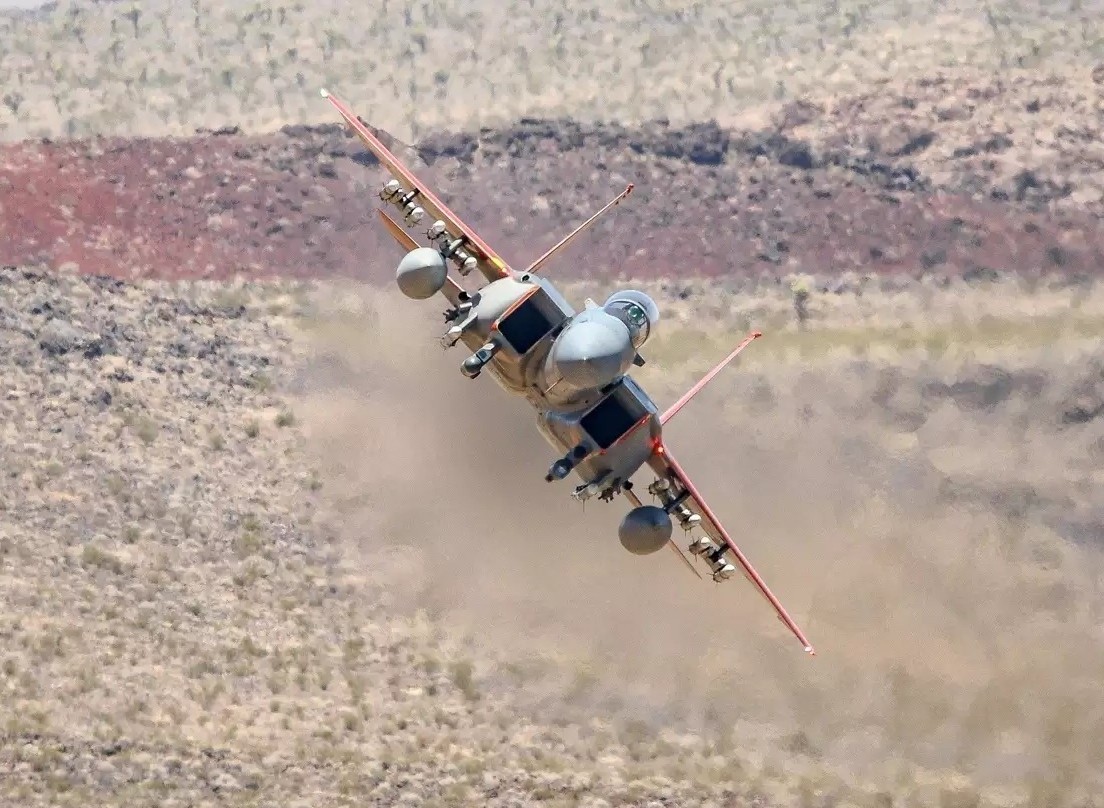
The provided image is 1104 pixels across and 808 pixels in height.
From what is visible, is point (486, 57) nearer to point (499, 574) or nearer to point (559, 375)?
point (499, 574)

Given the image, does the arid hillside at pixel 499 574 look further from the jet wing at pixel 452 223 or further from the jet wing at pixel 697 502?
the jet wing at pixel 452 223

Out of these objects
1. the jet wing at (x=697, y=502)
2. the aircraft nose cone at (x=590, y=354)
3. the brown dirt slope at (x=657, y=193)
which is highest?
the brown dirt slope at (x=657, y=193)

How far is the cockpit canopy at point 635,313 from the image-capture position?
32.4m

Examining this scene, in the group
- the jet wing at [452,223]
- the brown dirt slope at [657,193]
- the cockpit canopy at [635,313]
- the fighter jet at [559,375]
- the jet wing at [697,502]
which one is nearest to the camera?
the cockpit canopy at [635,313]

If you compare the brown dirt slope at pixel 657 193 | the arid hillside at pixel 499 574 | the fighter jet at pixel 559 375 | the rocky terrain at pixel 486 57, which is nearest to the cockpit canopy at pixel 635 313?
the fighter jet at pixel 559 375

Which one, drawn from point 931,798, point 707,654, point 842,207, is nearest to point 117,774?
point 707,654

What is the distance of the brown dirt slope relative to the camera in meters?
53.0

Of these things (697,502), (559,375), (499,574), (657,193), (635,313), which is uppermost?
(657,193)

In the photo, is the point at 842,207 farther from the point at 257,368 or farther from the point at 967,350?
the point at 257,368

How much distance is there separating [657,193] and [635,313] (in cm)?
2430

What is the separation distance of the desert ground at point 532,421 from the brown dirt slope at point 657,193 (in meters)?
0.15

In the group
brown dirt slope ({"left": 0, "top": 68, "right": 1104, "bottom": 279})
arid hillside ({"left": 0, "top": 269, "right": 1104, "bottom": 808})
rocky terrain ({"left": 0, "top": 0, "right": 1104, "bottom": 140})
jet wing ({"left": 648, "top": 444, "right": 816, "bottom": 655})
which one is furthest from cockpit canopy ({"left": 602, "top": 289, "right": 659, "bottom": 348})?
rocky terrain ({"left": 0, "top": 0, "right": 1104, "bottom": 140})

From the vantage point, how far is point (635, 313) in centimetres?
3284

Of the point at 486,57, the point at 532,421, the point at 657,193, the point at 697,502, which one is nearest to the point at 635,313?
the point at 697,502
